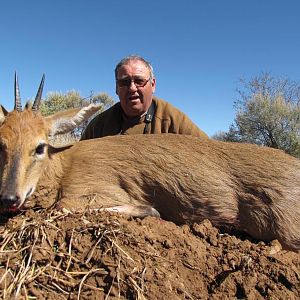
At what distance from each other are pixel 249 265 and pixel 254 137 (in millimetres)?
24888

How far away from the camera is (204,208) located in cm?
505

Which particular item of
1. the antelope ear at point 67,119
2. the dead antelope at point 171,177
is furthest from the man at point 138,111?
the dead antelope at point 171,177

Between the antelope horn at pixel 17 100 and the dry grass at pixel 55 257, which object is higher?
the antelope horn at pixel 17 100

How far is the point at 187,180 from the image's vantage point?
5.08 meters

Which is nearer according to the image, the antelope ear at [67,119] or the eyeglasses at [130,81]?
the antelope ear at [67,119]

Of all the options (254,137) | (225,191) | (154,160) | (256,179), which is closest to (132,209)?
(154,160)

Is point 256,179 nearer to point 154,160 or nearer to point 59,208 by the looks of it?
point 154,160

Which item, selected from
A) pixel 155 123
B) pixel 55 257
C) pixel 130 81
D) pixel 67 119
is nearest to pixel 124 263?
pixel 55 257

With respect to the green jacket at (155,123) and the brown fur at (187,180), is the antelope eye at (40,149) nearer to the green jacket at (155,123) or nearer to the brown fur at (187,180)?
the brown fur at (187,180)

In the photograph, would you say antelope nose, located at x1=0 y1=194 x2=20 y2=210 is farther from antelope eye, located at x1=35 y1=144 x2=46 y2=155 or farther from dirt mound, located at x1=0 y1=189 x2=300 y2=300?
antelope eye, located at x1=35 y1=144 x2=46 y2=155

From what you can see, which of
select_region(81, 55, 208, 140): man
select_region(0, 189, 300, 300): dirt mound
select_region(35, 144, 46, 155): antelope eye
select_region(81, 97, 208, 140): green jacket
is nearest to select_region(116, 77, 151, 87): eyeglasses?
select_region(81, 55, 208, 140): man

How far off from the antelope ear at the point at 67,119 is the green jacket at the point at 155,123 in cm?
200

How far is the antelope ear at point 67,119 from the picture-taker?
539 centimetres

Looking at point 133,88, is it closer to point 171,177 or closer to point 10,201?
point 171,177
